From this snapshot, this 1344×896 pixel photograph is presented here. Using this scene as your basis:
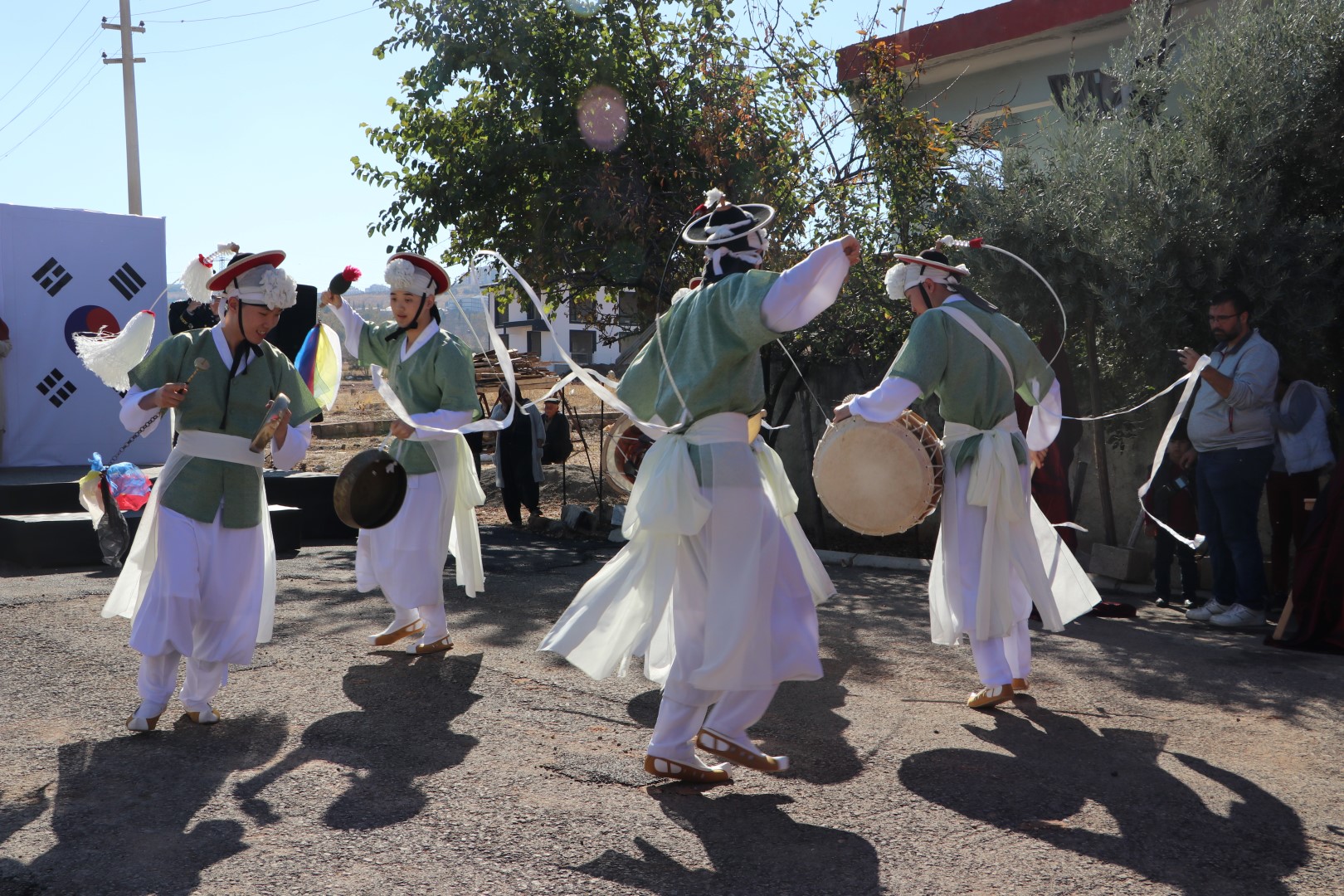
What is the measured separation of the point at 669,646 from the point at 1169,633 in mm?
3607

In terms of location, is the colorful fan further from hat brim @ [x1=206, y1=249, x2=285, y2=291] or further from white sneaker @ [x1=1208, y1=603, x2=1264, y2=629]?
white sneaker @ [x1=1208, y1=603, x2=1264, y2=629]

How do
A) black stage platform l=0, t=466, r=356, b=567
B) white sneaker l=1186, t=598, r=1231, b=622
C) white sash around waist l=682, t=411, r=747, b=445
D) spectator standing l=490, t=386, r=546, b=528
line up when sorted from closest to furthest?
white sash around waist l=682, t=411, r=747, b=445, white sneaker l=1186, t=598, r=1231, b=622, black stage platform l=0, t=466, r=356, b=567, spectator standing l=490, t=386, r=546, b=528

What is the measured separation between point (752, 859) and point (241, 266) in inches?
111

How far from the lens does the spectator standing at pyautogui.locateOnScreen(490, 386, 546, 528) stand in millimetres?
10531

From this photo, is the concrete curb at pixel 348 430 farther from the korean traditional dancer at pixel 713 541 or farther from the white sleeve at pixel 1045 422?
the korean traditional dancer at pixel 713 541

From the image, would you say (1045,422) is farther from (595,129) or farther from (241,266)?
(595,129)

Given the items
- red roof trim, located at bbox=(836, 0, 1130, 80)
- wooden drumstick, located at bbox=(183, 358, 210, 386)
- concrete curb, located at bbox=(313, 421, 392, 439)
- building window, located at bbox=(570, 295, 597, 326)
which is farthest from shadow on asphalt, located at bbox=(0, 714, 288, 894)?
concrete curb, located at bbox=(313, 421, 392, 439)

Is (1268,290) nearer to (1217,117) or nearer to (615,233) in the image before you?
(1217,117)

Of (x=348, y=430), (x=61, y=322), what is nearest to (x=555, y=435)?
(x=61, y=322)

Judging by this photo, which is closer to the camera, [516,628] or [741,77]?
[516,628]

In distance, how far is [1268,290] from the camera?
274 inches

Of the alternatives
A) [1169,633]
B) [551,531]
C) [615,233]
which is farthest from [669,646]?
[615,233]

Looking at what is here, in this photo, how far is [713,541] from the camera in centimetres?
371

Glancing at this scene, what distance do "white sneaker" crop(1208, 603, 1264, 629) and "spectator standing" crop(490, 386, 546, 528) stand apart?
6.10 metres
